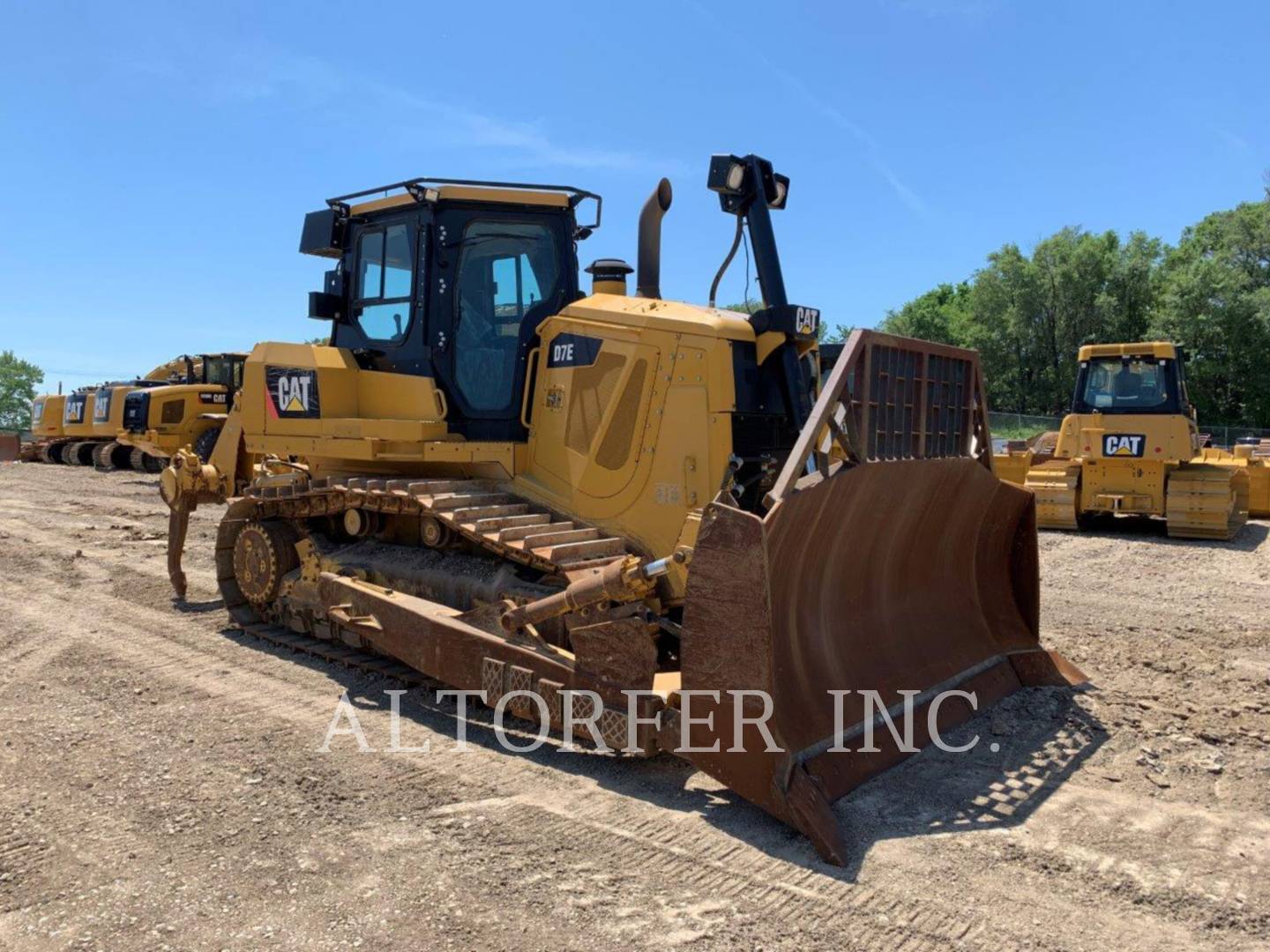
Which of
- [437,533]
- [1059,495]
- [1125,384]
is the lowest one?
[437,533]

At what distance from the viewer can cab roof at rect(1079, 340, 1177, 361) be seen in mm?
13742

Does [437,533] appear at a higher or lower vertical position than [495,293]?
lower

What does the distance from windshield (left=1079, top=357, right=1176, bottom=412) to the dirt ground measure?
8.42 metres

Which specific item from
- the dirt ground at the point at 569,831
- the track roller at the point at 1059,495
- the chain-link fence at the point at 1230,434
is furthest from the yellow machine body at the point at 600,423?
the chain-link fence at the point at 1230,434

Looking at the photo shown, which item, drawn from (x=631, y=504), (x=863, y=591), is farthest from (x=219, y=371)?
(x=863, y=591)

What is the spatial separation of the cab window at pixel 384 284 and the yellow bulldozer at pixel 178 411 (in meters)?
17.1

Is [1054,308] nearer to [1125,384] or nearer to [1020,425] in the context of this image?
[1020,425]

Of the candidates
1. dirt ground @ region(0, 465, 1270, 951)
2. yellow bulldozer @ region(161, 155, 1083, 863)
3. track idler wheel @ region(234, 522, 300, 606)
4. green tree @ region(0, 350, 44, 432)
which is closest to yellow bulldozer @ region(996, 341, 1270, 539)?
dirt ground @ region(0, 465, 1270, 951)

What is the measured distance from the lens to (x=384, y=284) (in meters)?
6.60

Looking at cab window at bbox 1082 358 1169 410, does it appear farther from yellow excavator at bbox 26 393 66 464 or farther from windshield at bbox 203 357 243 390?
yellow excavator at bbox 26 393 66 464

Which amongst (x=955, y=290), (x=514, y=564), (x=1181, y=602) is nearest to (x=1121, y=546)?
(x=1181, y=602)

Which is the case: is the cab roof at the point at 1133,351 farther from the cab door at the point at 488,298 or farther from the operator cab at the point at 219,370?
the operator cab at the point at 219,370

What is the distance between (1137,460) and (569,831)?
12.0m

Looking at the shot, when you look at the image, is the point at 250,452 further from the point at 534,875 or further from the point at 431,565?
the point at 534,875
